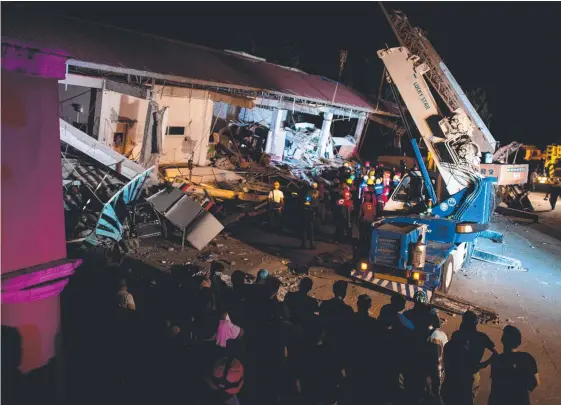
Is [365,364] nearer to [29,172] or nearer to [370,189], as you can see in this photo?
[29,172]

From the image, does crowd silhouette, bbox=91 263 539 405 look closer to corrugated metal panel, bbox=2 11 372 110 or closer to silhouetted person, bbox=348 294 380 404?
silhouetted person, bbox=348 294 380 404

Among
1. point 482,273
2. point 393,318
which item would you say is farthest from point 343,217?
point 393,318

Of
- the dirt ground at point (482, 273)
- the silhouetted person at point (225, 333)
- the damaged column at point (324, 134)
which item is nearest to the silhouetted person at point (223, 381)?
the silhouetted person at point (225, 333)

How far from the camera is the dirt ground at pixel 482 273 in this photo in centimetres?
700

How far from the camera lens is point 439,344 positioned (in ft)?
15.7

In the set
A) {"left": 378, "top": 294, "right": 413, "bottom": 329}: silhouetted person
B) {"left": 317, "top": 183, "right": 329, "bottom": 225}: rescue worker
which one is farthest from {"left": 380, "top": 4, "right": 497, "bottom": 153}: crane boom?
{"left": 378, "top": 294, "right": 413, "bottom": 329}: silhouetted person

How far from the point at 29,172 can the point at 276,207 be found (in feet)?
29.8

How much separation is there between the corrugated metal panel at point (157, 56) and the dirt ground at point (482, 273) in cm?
546

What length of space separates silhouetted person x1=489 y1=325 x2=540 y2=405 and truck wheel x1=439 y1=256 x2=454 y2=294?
4.41 metres

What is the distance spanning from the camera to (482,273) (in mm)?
10156

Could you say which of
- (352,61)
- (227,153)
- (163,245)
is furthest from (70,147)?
(352,61)

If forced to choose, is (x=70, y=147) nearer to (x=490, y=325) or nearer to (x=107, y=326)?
(x=107, y=326)

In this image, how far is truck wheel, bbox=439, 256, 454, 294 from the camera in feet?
27.7

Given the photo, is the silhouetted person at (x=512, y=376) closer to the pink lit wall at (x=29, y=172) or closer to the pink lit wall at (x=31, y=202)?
the pink lit wall at (x=31, y=202)
